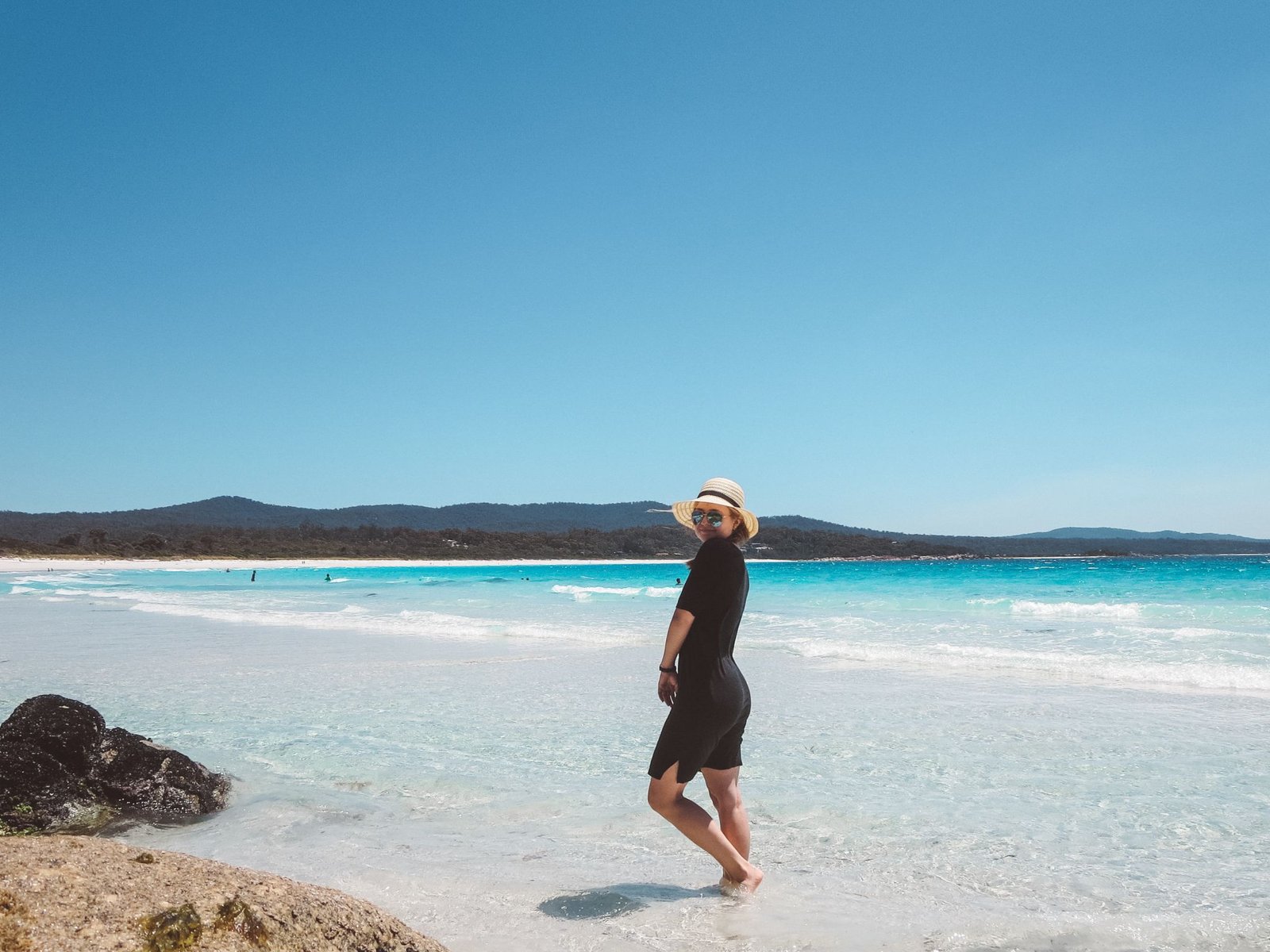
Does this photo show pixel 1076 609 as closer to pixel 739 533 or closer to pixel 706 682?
pixel 739 533

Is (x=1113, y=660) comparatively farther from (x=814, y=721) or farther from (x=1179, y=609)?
(x=1179, y=609)

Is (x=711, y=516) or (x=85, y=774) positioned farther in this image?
(x=85, y=774)

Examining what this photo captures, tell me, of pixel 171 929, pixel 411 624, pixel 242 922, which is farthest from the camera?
pixel 411 624

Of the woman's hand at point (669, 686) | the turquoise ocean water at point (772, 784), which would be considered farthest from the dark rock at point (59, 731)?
the woman's hand at point (669, 686)

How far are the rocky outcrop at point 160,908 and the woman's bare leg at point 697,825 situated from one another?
51.2 inches

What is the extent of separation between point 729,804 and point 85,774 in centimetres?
411

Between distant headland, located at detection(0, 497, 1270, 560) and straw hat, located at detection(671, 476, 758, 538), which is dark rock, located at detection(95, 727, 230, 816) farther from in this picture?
distant headland, located at detection(0, 497, 1270, 560)

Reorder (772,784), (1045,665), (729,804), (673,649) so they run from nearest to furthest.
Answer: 1. (673,649)
2. (729,804)
3. (772,784)
4. (1045,665)

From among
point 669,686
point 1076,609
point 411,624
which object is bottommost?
point 411,624

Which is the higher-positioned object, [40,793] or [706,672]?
[706,672]

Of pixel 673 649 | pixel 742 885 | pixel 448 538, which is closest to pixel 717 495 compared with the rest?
pixel 673 649

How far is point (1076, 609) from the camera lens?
25.4 m

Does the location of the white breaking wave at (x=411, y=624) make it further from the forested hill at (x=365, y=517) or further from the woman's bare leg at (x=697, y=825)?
the forested hill at (x=365, y=517)

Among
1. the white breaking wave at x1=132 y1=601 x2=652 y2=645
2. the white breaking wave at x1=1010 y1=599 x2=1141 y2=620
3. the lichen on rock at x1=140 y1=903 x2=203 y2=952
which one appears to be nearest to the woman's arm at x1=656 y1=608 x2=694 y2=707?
the lichen on rock at x1=140 y1=903 x2=203 y2=952
